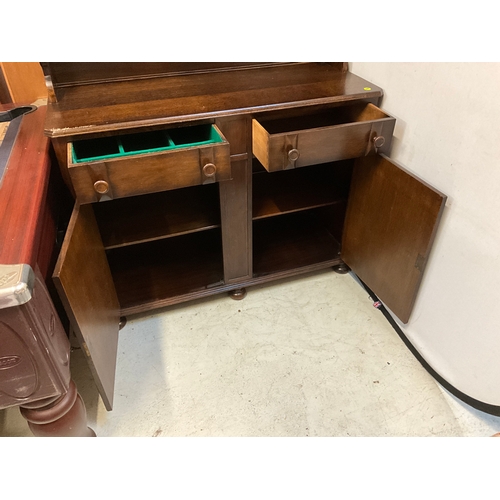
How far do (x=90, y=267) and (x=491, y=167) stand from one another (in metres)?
0.97

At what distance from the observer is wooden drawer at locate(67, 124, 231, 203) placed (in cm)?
96

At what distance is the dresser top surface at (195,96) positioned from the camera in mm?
1043

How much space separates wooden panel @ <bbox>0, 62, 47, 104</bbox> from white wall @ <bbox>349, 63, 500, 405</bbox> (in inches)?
42.9

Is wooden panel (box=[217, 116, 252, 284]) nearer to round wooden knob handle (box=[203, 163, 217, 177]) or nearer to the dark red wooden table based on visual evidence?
round wooden knob handle (box=[203, 163, 217, 177])

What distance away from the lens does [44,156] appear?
3.38ft

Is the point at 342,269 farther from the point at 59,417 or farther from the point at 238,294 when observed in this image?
the point at 59,417

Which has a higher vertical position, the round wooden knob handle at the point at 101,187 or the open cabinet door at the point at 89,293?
the round wooden knob handle at the point at 101,187

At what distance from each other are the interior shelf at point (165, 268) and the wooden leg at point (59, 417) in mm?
484

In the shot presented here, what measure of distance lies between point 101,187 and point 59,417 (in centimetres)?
51

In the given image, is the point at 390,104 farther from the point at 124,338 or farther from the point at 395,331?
the point at 124,338

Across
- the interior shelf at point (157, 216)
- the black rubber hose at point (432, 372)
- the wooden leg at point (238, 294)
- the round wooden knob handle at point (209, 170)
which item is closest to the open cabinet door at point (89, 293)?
the interior shelf at point (157, 216)

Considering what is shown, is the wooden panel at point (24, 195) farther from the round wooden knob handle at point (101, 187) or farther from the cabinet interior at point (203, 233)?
the cabinet interior at point (203, 233)

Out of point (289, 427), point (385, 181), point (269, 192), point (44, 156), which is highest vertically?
point (44, 156)

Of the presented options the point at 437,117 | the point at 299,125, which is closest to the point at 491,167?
the point at 437,117
